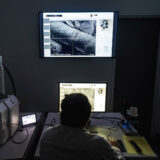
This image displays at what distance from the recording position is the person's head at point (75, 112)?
3.04 feet

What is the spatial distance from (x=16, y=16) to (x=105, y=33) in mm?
1213

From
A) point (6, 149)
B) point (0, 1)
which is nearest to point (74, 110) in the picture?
point (6, 149)

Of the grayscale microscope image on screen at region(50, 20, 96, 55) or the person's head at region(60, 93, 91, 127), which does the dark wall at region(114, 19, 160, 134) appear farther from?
the person's head at region(60, 93, 91, 127)

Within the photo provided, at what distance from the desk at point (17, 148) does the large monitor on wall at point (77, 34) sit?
1096mm

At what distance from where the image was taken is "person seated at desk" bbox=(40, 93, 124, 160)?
0.85 metres

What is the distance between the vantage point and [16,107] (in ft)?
4.79

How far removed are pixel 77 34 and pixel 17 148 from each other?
1.51m

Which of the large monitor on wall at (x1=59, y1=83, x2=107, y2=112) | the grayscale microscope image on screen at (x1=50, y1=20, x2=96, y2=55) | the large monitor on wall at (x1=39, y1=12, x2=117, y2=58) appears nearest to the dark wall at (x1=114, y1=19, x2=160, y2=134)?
the large monitor on wall at (x1=39, y1=12, x2=117, y2=58)

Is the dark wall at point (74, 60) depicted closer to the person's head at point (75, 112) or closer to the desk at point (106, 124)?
the desk at point (106, 124)

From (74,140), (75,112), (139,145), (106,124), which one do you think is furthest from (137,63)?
(74,140)

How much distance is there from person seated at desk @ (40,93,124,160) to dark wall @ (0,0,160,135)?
1.30 metres

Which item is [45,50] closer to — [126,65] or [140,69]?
[126,65]

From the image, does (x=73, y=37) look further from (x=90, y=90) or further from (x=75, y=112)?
(x=75, y=112)

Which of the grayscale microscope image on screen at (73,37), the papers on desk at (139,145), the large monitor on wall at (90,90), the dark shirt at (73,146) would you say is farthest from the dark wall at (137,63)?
the dark shirt at (73,146)
